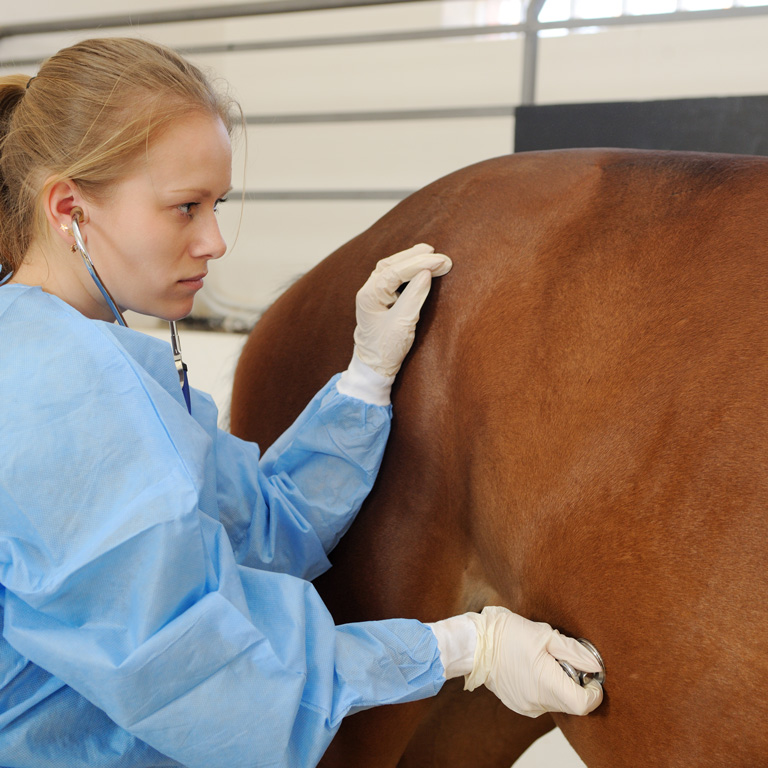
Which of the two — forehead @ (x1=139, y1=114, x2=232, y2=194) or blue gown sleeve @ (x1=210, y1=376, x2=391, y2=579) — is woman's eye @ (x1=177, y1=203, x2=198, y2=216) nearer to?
forehead @ (x1=139, y1=114, x2=232, y2=194)

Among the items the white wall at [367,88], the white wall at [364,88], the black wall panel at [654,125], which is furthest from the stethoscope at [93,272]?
the white wall at [367,88]

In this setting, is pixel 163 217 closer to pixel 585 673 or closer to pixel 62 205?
pixel 62 205

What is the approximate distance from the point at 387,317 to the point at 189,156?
273 mm

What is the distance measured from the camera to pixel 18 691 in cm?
59

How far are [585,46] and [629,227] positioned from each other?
Answer: 7.43ft

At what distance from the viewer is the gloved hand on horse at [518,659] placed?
66 centimetres

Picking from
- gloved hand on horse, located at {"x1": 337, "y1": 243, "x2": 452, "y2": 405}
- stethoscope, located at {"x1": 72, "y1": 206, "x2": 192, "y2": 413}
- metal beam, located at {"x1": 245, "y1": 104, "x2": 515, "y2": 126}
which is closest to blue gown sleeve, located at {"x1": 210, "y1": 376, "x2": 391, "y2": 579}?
gloved hand on horse, located at {"x1": 337, "y1": 243, "x2": 452, "y2": 405}

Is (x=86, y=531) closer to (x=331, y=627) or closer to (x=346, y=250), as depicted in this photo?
(x=331, y=627)

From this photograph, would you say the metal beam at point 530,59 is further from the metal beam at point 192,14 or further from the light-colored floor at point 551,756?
the light-colored floor at point 551,756

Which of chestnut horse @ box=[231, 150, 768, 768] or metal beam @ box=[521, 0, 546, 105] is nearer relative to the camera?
chestnut horse @ box=[231, 150, 768, 768]

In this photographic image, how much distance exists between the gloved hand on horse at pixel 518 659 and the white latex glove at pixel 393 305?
30cm

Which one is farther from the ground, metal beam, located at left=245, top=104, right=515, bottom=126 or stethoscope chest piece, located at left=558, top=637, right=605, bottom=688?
metal beam, located at left=245, top=104, right=515, bottom=126

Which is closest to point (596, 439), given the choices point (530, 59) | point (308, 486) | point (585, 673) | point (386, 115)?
point (585, 673)

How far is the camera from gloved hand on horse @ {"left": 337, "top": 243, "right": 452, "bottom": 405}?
808 millimetres
